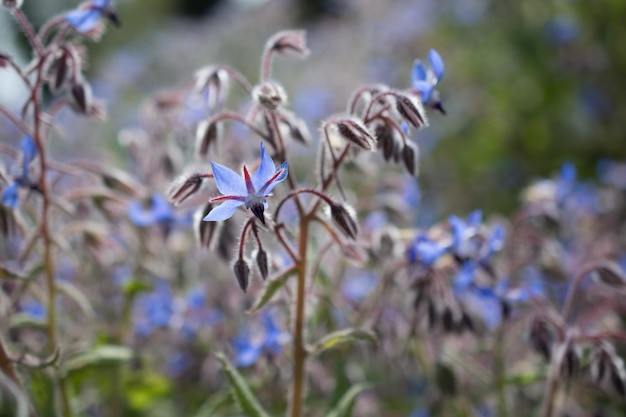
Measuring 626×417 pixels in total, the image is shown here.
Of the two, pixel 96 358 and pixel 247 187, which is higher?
pixel 247 187

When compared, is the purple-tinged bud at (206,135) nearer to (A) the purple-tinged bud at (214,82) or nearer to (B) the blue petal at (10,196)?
(A) the purple-tinged bud at (214,82)

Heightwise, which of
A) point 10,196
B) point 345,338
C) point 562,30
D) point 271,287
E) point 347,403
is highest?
point 562,30

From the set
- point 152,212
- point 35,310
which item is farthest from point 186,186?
point 35,310

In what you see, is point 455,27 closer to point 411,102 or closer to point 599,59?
point 599,59

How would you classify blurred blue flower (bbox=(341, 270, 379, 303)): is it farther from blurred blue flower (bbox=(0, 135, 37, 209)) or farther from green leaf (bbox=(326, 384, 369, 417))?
blurred blue flower (bbox=(0, 135, 37, 209))

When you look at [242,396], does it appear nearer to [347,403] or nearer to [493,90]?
[347,403]

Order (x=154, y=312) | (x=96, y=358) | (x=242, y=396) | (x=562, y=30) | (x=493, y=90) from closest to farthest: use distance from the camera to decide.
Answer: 1. (x=242, y=396)
2. (x=96, y=358)
3. (x=154, y=312)
4. (x=562, y=30)
5. (x=493, y=90)

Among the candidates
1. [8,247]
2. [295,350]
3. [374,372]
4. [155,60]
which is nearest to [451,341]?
[374,372]
